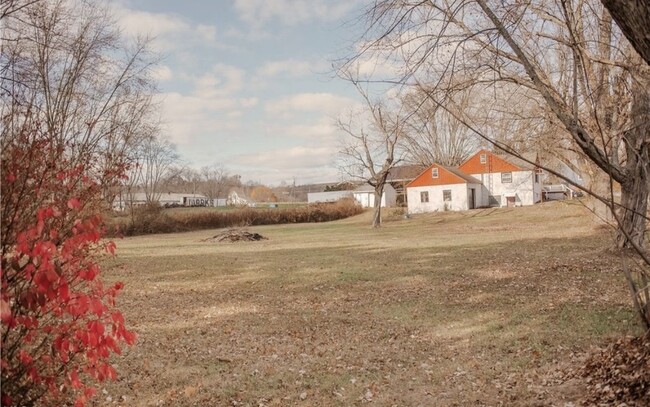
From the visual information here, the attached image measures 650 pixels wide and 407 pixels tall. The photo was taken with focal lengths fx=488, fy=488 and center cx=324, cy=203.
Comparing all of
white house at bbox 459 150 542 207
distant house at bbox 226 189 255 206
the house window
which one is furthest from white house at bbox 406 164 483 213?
distant house at bbox 226 189 255 206

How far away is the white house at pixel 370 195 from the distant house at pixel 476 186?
1413cm

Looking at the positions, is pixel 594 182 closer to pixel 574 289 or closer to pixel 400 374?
pixel 574 289

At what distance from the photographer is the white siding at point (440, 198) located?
4734cm

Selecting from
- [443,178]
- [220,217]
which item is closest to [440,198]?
[443,178]

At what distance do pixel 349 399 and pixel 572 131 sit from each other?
4.06m

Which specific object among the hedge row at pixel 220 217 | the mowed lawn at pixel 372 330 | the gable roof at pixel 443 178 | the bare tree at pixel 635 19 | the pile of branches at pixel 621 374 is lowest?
the mowed lawn at pixel 372 330

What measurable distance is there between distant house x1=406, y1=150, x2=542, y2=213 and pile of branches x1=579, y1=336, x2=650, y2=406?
43.2m

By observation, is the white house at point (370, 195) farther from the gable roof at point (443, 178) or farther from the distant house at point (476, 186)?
the gable roof at point (443, 178)

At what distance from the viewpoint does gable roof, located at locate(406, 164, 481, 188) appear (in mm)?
47656

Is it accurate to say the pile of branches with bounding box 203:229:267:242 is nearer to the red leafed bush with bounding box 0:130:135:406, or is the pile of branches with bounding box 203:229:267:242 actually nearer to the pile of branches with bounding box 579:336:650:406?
the red leafed bush with bounding box 0:130:135:406

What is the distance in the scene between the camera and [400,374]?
239 inches

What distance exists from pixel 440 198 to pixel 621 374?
4496 cm

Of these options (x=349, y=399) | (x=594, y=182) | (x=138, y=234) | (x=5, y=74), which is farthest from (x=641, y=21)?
(x=138, y=234)

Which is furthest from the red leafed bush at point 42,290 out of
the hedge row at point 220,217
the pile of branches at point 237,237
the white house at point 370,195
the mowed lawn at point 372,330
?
the white house at point 370,195
